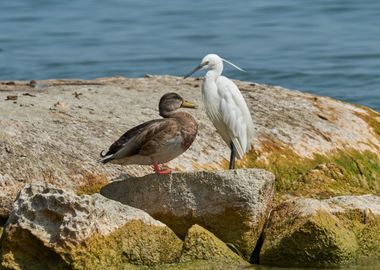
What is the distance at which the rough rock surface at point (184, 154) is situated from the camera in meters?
12.8

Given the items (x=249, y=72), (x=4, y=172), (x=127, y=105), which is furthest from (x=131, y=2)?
(x=4, y=172)

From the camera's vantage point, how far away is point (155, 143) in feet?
40.3

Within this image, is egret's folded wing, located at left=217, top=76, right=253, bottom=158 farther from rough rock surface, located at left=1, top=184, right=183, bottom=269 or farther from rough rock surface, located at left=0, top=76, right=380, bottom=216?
rough rock surface, located at left=1, top=184, right=183, bottom=269

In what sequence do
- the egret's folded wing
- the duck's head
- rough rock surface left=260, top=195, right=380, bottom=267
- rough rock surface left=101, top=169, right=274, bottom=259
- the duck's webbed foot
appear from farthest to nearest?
the egret's folded wing, the duck's head, the duck's webbed foot, rough rock surface left=101, top=169, right=274, bottom=259, rough rock surface left=260, top=195, right=380, bottom=267

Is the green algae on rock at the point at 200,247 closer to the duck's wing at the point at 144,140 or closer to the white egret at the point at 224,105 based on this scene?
the duck's wing at the point at 144,140

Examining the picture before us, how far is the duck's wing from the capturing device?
40.3 ft

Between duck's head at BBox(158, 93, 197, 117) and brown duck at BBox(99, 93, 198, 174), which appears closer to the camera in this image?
brown duck at BBox(99, 93, 198, 174)

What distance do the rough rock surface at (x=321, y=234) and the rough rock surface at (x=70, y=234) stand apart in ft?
3.90

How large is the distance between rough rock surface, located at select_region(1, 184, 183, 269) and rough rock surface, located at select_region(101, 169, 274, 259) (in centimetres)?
65

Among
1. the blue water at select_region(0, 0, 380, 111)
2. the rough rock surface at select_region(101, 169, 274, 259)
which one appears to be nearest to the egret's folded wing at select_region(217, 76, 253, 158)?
the rough rock surface at select_region(101, 169, 274, 259)

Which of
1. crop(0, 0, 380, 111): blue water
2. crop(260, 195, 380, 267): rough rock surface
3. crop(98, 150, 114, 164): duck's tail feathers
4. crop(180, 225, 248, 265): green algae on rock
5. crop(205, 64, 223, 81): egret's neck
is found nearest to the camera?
crop(180, 225, 248, 265): green algae on rock

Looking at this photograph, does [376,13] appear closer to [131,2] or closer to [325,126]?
[131,2]

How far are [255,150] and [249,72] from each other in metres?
12.4

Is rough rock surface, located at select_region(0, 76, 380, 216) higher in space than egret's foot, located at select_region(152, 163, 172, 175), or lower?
lower
